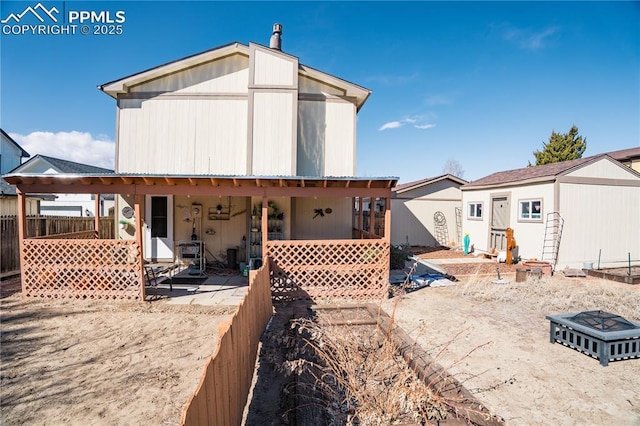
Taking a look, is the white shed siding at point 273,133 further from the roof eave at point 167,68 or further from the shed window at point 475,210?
the shed window at point 475,210

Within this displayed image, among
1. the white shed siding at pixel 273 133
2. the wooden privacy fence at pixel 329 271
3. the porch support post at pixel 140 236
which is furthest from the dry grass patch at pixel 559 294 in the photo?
the porch support post at pixel 140 236

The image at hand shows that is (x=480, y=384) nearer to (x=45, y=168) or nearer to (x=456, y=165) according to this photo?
(x=45, y=168)

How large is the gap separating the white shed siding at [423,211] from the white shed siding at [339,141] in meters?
6.69

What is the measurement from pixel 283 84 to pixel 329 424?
29.4 feet

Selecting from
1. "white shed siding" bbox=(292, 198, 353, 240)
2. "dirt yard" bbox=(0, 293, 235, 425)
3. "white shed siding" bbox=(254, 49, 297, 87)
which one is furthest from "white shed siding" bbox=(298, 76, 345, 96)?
"dirt yard" bbox=(0, 293, 235, 425)

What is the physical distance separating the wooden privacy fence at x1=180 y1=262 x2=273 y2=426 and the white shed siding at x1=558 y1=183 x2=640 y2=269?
36.2 feet

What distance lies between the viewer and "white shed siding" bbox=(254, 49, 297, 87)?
9.30m

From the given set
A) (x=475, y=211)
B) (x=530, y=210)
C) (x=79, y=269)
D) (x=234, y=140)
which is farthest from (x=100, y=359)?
(x=475, y=211)

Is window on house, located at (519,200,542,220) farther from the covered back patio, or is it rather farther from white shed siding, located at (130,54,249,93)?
white shed siding, located at (130,54,249,93)

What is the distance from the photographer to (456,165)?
5316 cm

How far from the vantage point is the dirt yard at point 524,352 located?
3092mm

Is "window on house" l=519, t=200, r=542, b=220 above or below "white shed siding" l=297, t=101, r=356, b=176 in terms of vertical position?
below

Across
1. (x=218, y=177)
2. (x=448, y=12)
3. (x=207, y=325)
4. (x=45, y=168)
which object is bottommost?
(x=207, y=325)

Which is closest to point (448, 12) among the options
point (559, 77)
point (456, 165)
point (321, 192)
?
point (559, 77)
